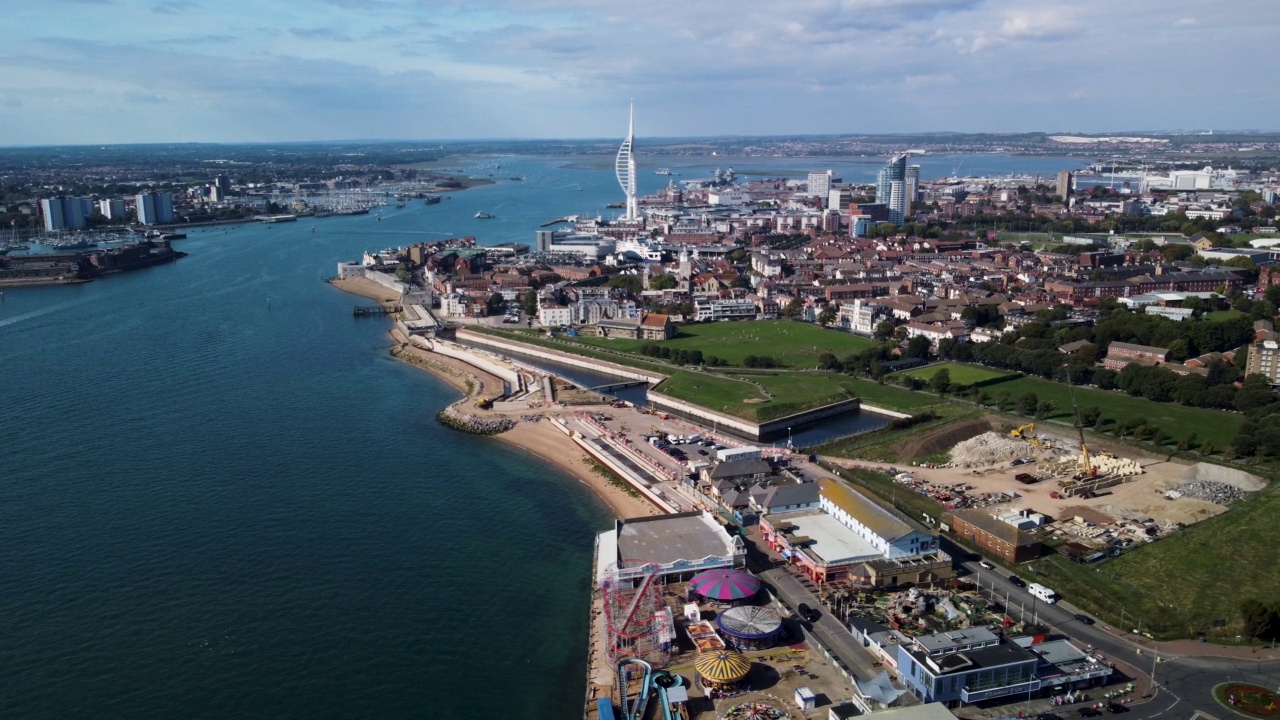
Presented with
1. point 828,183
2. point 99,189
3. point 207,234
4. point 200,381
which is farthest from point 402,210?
point 200,381

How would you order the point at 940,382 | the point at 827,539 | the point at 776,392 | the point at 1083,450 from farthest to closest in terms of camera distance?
the point at 940,382, the point at 776,392, the point at 1083,450, the point at 827,539

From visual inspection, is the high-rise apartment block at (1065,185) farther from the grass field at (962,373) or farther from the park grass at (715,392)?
the park grass at (715,392)

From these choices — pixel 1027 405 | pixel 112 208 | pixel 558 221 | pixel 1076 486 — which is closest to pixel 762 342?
pixel 1027 405

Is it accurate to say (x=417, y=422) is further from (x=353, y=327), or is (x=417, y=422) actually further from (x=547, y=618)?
(x=353, y=327)

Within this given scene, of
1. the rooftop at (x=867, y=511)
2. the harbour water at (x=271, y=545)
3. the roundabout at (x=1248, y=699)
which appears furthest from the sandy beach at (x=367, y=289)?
the roundabout at (x=1248, y=699)

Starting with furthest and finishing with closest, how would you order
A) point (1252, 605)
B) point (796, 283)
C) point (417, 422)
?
point (796, 283)
point (417, 422)
point (1252, 605)

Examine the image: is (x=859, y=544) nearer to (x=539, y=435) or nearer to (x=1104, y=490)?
(x=1104, y=490)

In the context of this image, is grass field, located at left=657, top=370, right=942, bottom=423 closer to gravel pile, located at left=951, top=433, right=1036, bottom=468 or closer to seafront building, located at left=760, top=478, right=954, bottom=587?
gravel pile, located at left=951, top=433, right=1036, bottom=468
